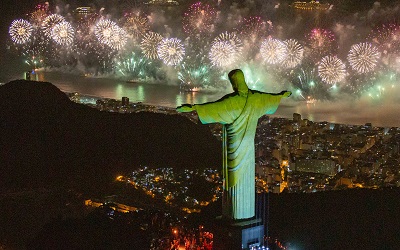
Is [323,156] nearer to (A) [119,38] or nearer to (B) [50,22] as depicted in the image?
(A) [119,38]

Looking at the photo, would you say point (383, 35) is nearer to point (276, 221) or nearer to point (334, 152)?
point (334, 152)

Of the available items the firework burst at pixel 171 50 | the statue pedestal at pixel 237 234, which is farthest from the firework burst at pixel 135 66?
the statue pedestal at pixel 237 234

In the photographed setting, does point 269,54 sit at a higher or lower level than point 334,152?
higher

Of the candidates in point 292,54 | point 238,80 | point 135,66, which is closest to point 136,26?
point 135,66

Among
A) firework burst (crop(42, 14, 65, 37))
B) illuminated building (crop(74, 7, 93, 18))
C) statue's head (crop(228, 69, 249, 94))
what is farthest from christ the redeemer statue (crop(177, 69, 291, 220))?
firework burst (crop(42, 14, 65, 37))

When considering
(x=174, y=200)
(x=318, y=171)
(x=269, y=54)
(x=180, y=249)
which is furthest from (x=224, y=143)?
(x=269, y=54)

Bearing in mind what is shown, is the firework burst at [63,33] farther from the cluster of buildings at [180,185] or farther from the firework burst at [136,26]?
the cluster of buildings at [180,185]

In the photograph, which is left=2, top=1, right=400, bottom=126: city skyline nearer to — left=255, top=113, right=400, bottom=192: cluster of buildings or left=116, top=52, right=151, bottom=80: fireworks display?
left=116, top=52, right=151, bottom=80: fireworks display
